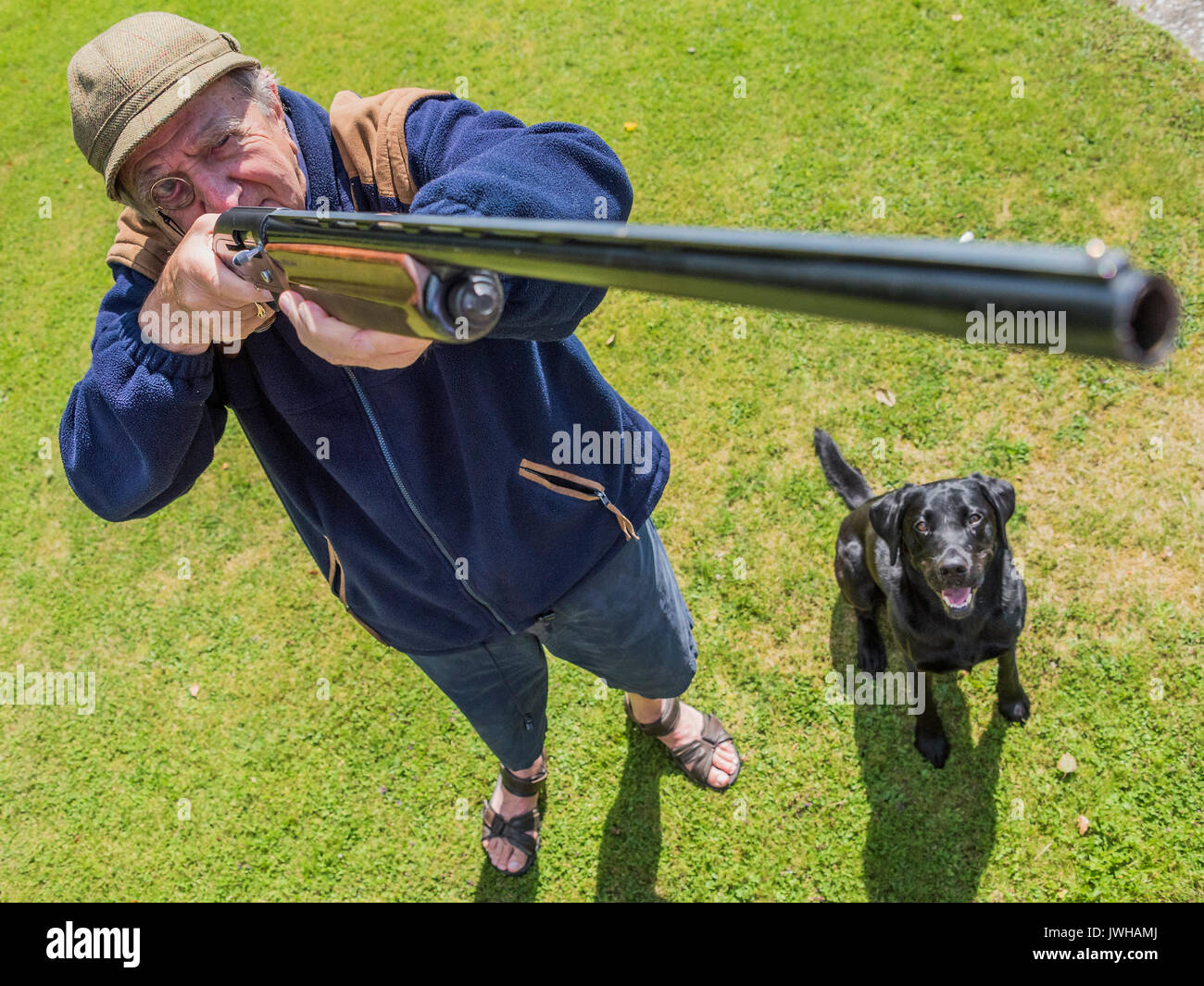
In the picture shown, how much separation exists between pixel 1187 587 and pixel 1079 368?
1.46 m

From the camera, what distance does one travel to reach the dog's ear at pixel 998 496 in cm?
384

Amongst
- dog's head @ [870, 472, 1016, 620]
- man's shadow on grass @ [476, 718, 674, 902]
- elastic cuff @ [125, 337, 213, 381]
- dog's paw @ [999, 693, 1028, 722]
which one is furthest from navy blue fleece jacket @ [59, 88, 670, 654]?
dog's paw @ [999, 693, 1028, 722]

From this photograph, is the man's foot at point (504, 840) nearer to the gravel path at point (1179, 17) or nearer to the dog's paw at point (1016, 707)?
the dog's paw at point (1016, 707)

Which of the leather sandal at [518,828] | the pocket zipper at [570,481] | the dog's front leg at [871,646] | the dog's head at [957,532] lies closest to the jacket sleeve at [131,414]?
the pocket zipper at [570,481]

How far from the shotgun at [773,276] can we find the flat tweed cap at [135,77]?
30.4 inches

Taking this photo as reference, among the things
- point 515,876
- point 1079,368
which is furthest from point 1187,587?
point 515,876

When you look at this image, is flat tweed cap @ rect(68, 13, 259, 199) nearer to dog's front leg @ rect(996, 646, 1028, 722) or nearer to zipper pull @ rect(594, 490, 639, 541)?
zipper pull @ rect(594, 490, 639, 541)

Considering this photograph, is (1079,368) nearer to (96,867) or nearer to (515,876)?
(515,876)

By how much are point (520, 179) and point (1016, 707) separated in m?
3.97

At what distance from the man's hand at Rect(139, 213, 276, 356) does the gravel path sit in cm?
679

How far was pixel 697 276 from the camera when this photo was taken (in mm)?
1063

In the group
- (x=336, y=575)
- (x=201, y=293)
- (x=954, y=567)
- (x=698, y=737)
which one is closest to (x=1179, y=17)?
(x=954, y=567)

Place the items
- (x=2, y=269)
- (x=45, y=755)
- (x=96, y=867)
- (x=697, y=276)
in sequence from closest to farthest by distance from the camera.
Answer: (x=697, y=276) → (x=96, y=867) → (x=45, y=755) → (x=2, y=269)

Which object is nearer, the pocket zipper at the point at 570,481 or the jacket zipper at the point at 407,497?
the jacket zipper at the point at 407,497
